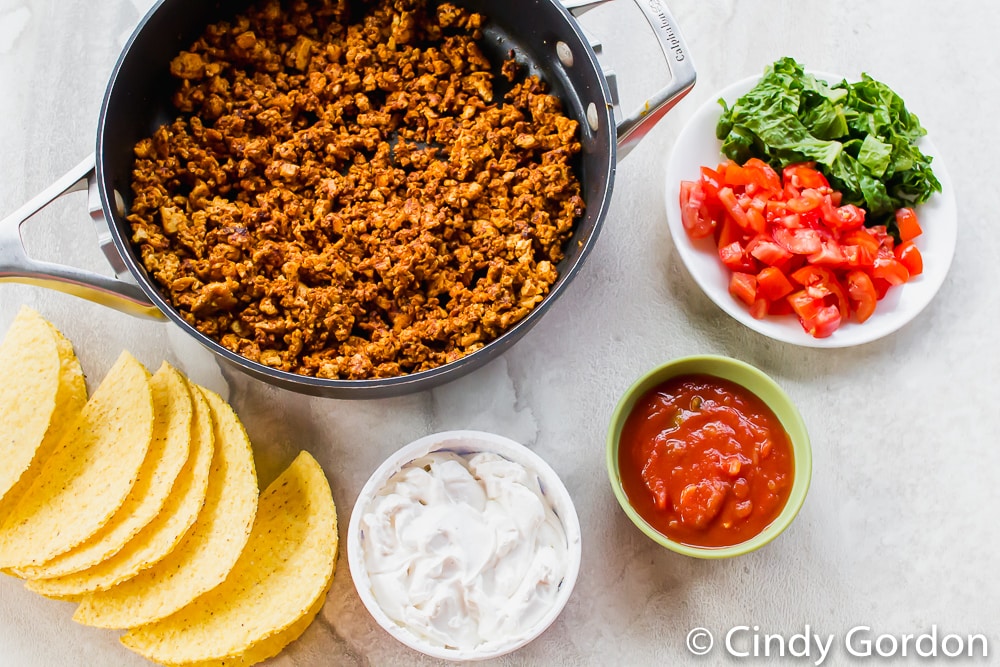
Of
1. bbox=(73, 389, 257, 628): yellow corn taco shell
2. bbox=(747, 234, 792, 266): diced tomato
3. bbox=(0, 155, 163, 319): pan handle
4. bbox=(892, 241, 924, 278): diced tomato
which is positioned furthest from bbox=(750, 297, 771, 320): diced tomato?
bbox=(0, 155, 163, 319): pan handle

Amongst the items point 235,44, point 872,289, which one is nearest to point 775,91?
point 872,289

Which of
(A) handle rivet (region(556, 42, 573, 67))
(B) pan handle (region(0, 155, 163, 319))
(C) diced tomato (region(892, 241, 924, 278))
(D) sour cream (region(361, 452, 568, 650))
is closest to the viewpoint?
(B) pan handle (region(0, 155, 163, 319))

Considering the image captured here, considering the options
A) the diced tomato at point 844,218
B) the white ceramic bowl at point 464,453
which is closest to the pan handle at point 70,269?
the white ceramic bowl at point 464,453

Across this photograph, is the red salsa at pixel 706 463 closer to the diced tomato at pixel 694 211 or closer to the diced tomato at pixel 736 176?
the diced tomato at pixel 694 211

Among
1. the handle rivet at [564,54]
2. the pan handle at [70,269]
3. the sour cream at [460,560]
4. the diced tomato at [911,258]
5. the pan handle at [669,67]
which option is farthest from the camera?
the diced tomato at [911,258]

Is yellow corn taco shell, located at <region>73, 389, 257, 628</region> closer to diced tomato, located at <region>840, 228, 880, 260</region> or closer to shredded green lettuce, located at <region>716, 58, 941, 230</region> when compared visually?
shredded green lettuce, located at <region>716, 58, 941, 230</region>

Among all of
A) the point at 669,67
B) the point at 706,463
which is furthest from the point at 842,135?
the point at 706,463

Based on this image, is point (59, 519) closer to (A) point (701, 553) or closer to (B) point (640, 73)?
(A) point (701, 553)
